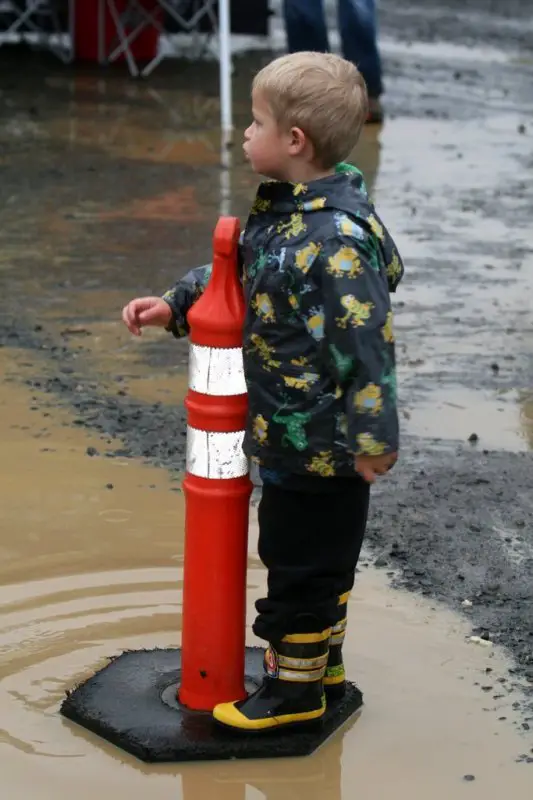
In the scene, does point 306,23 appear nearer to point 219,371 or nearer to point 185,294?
point 185,294

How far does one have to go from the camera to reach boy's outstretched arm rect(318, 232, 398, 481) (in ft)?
10.3

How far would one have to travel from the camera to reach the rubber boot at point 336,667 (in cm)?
366

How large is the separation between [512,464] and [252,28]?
36.4 feet

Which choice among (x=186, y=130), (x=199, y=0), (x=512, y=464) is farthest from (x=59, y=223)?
(x=199, y=0)

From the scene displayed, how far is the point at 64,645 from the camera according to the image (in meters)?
3.98

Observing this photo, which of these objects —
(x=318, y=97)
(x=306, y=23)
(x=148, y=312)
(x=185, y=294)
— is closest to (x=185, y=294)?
(x=185, y=294)

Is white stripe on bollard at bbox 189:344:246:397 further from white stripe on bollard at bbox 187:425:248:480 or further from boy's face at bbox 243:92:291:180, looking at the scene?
boy's face at bbox 243:92:291:180

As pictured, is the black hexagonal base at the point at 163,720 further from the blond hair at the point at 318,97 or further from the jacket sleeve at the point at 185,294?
the blond hair at the point at 318,97

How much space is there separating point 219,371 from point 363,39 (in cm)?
814

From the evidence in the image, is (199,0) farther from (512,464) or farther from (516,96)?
(512,464)

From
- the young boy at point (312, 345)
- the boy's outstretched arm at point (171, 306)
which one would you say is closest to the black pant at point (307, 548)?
the young boy at point (312, 345)

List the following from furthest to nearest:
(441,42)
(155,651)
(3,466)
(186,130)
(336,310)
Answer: (441,42)
(186,130)
(3,466)
(155,651)
(336,310)

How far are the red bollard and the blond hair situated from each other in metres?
0.28

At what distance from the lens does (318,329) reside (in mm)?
3215
